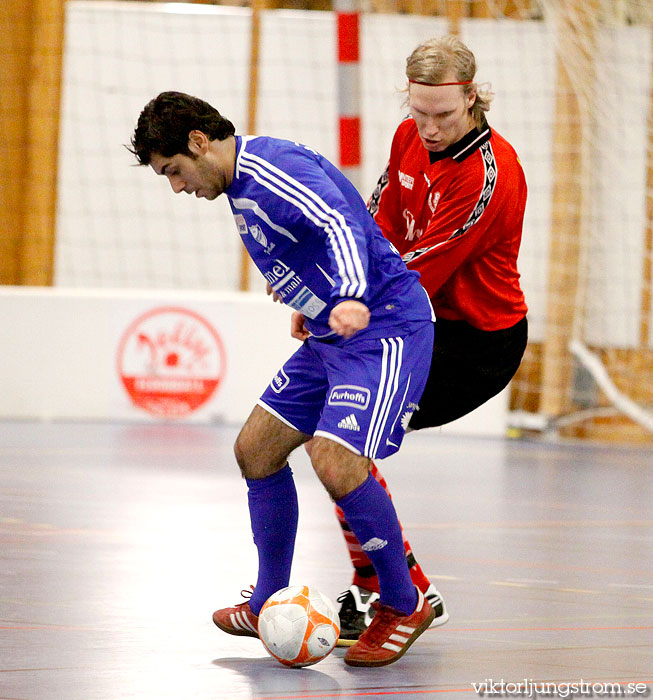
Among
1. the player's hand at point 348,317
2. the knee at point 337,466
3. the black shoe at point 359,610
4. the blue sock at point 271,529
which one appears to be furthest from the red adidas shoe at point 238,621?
the player's hand at point 348,317

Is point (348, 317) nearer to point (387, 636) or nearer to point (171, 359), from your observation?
point (387, 636)

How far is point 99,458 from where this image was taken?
7.11m

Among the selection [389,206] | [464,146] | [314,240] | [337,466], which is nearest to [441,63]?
[464,146]

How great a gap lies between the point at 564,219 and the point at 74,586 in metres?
6.77

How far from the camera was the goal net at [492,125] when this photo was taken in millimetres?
9586

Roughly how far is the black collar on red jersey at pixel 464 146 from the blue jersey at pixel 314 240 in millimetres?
453

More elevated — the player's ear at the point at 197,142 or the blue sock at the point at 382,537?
the player's ear at the point at 197,142

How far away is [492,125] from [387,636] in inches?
296

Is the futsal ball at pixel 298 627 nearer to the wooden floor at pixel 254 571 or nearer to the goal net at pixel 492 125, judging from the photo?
the wooden floor at pixel 254 571

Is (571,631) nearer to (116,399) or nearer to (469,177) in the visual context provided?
(469,177)

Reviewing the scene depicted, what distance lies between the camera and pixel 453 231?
11.6 feet

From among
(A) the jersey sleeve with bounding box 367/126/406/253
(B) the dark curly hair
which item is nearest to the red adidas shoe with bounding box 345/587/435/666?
(A) the jersey sleeve with bounding box 367/126/406/253

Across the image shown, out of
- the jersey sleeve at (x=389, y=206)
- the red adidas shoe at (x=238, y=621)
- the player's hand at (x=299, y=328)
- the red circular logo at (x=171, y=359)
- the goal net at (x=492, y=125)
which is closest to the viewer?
the red adidas shoe at (x=238, y=621)

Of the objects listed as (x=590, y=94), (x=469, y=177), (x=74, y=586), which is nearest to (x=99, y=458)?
(x=74, y=586)
